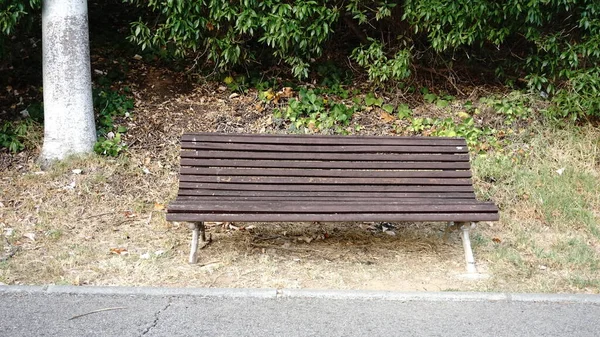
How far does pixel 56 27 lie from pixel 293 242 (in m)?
3.01

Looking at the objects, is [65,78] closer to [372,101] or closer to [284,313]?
[372,101]

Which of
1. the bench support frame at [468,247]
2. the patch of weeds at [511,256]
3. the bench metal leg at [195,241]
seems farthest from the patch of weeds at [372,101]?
the bench metal leg at [195,241]

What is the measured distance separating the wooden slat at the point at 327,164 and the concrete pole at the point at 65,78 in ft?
6.01

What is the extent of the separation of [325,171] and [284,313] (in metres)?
1.36

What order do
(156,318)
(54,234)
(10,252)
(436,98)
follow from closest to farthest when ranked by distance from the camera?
(156,318), (10,252), (54,234), (436,98)

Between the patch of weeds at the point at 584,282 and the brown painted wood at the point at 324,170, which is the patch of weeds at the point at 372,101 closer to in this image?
the brown painted wood at the point at 324,170

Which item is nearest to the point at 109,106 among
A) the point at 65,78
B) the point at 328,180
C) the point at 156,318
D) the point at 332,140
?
the point at 65,78

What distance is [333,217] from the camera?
176 inches

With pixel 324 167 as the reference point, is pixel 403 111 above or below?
above

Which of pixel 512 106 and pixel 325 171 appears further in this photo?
pixel 512 106

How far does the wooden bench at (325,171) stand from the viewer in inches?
188

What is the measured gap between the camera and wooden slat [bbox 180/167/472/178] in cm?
493

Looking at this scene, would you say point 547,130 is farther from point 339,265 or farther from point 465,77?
point 339,265

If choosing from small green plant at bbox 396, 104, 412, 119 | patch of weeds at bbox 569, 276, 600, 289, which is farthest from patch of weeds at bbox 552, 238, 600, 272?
small green plant at bbox 396, 104, 412, 119
